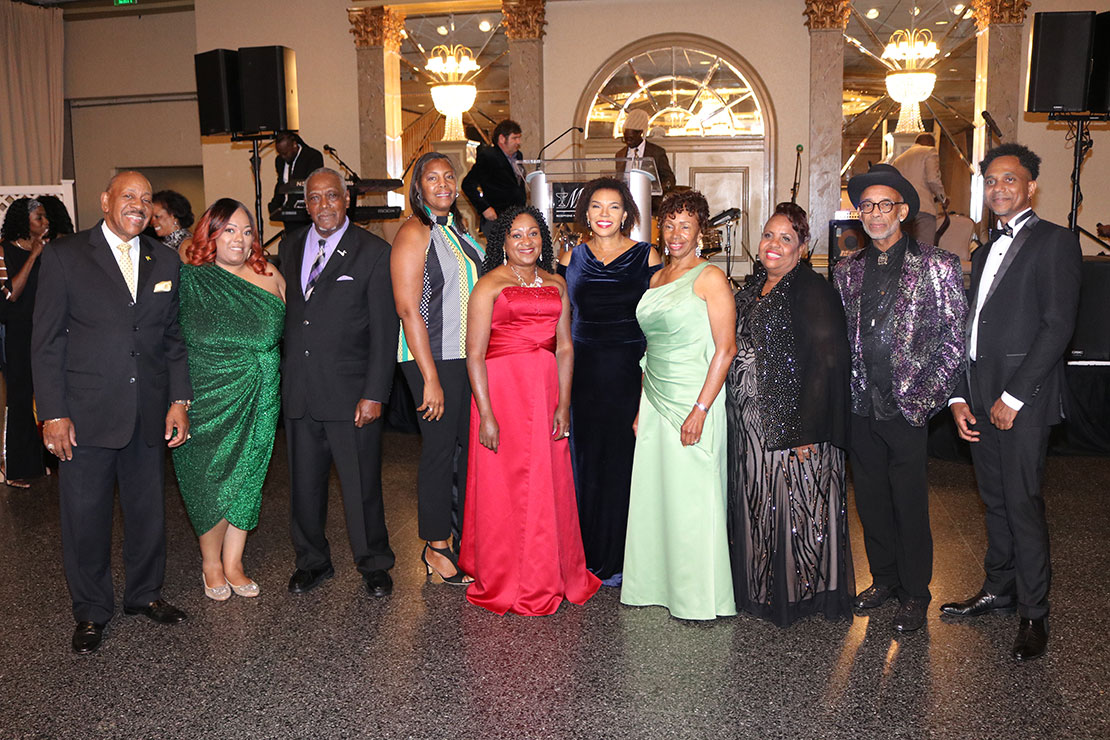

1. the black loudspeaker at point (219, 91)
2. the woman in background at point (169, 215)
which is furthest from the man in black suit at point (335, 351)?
the black loudspeaker at point (219, 91)

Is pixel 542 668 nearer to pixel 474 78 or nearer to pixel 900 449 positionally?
pixel 900 449

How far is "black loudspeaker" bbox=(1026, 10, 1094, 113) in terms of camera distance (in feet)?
23.4

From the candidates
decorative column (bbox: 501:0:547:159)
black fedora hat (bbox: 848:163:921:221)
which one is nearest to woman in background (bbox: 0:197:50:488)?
black fedora hat (bbox: 848:163:921:221)

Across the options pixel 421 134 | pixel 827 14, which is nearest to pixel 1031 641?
pixel 827 14

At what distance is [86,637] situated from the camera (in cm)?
359

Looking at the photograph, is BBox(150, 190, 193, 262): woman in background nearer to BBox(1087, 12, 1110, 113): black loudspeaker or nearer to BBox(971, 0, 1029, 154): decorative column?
BBox(1087, 12, 1110, 113): black loudspeaker

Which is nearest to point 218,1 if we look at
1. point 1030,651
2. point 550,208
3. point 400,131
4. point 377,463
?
point 400,131

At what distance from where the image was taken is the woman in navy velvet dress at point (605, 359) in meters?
3.96

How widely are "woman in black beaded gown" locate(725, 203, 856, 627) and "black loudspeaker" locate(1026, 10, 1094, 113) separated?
481 cm

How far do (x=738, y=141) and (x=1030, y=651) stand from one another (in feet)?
28.6

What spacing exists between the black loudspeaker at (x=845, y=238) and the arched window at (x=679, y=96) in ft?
10.4

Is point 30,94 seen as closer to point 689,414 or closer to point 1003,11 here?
point 1003,11

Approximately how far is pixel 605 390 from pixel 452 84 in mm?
8821

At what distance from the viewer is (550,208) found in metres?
5.62
